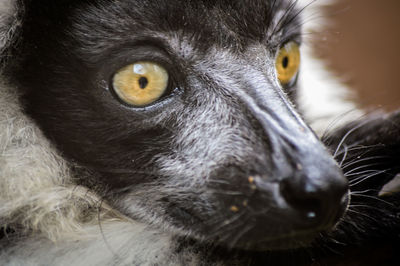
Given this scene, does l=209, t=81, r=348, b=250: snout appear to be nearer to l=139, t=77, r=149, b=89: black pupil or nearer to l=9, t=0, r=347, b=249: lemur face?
l=9, t=0, r=347, b=249: lemur face

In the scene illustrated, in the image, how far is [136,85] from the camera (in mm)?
1274

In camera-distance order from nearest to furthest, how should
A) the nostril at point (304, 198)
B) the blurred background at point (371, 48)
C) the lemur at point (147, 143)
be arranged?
the nostril at point (304, 198), the lemur at point (147, 143), the blurred background at point (371, 48)

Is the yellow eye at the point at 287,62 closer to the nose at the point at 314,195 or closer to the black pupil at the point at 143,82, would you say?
the black pupil at the point at 143,82

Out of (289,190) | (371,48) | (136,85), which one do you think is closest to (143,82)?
(136,85)

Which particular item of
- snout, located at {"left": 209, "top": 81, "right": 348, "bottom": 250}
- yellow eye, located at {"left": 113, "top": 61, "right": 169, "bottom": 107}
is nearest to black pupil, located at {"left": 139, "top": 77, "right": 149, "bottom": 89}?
yellow eye, located at {"left": 113, "top": 61, "right": 169, "bottom": 107}

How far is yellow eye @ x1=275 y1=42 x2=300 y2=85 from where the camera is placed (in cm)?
162

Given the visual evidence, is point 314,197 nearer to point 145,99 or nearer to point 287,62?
point 145,99

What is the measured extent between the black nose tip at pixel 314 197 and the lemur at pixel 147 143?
81mm

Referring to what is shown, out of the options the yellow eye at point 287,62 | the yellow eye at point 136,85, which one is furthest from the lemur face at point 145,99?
the yellow eye at point 287,62

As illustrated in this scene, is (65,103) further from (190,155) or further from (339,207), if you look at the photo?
(339,207)

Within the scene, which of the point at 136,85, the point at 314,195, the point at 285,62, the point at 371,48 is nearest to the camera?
the point at 314,195

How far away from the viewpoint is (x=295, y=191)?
3.42ft

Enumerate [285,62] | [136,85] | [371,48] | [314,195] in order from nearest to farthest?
[314,195] → [136,85] → [285,62] → [371,48]

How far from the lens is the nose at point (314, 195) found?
103 cm
